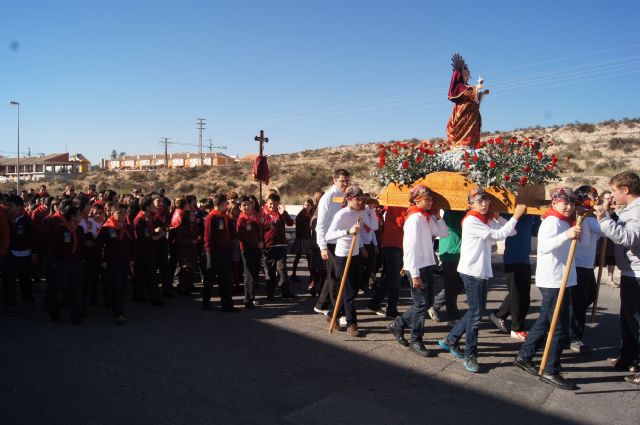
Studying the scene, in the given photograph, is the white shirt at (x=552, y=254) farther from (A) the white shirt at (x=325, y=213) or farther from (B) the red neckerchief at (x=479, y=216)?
(A) the white shirt at (x=325, y=213)

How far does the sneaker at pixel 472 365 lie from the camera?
5258 mm

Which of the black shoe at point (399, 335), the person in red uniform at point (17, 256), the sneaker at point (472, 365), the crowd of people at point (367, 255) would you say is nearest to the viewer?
the crowd of people at point (367, 255)

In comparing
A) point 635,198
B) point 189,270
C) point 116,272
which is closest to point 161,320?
point 116,272

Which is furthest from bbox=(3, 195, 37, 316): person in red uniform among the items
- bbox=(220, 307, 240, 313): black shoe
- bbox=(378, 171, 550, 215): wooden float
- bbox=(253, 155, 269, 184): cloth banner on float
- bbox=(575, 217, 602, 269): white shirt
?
bbox=(575, 217, 602, 269): white shirt

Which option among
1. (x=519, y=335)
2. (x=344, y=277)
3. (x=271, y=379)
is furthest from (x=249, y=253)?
(x=519, y=335)

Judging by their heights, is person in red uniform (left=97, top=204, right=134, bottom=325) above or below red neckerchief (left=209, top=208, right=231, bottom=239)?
below

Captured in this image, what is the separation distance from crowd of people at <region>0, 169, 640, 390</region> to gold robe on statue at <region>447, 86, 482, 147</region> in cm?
165

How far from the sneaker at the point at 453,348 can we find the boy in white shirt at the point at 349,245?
1.13 m

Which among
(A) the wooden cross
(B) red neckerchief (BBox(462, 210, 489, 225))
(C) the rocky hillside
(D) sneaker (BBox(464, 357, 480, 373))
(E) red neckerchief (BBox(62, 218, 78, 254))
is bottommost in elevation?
(D) sneaker (BBox(464, 357, 480, 373))

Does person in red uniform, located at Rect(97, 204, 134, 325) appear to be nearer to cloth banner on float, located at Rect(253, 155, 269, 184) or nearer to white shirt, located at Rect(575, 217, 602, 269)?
cloth banner on float, located at Rect(253, 155, 269, 184)

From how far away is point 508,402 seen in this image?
4531 millimetres

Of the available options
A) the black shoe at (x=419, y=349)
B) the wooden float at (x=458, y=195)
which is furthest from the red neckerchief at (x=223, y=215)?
the black shoe at (x=419, y=349)

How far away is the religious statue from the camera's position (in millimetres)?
8125

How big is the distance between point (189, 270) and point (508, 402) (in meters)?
6.27
